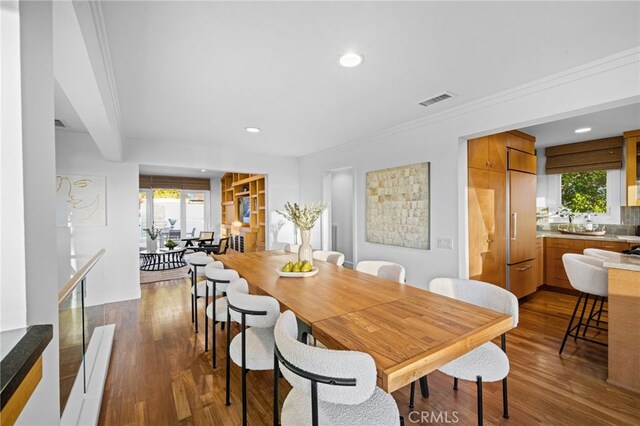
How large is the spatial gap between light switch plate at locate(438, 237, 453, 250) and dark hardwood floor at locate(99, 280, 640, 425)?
3.57 feet

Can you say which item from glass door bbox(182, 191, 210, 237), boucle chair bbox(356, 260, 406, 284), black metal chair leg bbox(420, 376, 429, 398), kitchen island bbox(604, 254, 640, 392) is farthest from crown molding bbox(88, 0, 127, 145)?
glass door bbox(182, 191, 210, 237)

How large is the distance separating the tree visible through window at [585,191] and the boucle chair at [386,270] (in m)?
4.46

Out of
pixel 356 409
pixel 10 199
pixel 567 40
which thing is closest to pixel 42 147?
pixel 10 199

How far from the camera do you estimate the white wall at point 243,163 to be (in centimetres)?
455

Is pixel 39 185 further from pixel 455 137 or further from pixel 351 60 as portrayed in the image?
pixel 455 137

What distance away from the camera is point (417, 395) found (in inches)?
80.5

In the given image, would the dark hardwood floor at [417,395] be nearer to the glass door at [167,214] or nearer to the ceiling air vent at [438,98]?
the ceiling air vent at [438,98]

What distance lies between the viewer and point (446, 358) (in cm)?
115

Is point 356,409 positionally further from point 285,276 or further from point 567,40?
point 567,40

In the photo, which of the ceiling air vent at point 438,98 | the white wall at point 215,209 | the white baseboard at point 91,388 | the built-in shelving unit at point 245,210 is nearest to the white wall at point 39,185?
the white baseboard at point 91,388

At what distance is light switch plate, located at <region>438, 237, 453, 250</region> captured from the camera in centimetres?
327

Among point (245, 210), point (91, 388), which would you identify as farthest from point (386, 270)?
Answer: point (245, 210)

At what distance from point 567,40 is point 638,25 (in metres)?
0.35

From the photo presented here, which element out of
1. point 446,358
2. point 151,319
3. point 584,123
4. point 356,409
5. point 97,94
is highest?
point 584,123
